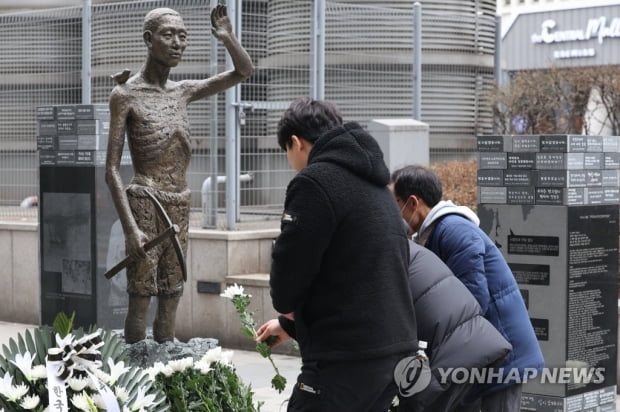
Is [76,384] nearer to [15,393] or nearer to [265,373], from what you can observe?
[15,393]

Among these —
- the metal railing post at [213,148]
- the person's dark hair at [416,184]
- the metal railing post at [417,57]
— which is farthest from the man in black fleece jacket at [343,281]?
the metal railing post at [417,57]

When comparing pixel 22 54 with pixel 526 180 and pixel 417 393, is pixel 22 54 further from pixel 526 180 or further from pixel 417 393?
pixel 417 393

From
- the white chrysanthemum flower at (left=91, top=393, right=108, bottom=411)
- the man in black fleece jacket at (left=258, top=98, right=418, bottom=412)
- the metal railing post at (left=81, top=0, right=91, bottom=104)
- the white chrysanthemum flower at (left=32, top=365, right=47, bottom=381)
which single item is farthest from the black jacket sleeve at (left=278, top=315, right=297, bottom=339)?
the metal railing post at (left=81, top=0, right=91, bottom=104)

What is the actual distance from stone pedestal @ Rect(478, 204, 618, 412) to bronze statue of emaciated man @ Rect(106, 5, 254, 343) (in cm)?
217

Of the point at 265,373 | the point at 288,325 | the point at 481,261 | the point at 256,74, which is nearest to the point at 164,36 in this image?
the point at 481,261

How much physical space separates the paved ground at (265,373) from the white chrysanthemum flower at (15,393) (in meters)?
4.56

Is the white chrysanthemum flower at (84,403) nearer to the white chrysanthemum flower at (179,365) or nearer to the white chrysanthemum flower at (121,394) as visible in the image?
the white chrysanthemum flower at (121,394)

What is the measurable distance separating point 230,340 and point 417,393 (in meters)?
7.10

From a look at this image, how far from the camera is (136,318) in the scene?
6906 mm

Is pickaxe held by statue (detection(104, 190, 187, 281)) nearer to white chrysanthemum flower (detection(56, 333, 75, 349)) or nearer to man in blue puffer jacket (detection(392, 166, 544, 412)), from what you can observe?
man in blue puffer jacket (detection(392, 166, 544, 412))

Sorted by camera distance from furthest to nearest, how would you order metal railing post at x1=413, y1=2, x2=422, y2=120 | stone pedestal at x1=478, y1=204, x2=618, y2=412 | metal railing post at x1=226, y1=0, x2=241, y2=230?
metal railing post at x1=413, y1=2, x2=422, y2=120 < metal railing post at x1=226, y1=0, x2=241, y2=230 < stone pedestal at x1=478, y1=204, x2=618, y2=412

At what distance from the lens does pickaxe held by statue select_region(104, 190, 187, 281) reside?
21.5 feet

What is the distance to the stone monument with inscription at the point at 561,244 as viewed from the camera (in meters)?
7.48

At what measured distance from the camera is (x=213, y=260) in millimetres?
11414
